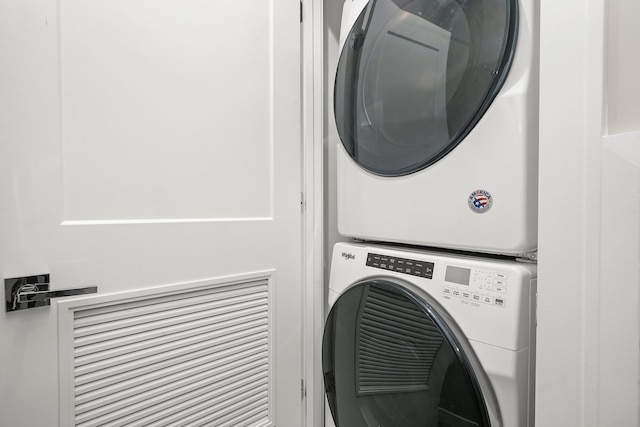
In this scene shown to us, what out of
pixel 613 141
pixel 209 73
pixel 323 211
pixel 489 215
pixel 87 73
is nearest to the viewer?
pixel 613 141

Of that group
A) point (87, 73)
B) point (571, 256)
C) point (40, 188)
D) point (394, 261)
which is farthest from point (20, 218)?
point (571, 256)

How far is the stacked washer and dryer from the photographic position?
0.74m

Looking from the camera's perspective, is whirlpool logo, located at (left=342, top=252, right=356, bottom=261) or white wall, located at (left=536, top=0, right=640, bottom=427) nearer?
white wall, located at (left=536, top=0, right=640, bottom=427)

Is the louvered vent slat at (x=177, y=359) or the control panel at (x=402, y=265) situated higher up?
the control panel at (x=402, y=265)

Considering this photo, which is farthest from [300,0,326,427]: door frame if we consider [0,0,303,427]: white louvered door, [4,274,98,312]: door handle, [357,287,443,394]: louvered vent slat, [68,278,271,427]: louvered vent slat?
[4,274,98,312]: door handle

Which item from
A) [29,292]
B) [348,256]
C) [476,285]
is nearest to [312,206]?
[348,256]

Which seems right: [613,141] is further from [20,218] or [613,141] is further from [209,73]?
[20,218]

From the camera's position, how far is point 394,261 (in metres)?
0.99

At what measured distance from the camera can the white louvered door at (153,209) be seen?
2.71ft

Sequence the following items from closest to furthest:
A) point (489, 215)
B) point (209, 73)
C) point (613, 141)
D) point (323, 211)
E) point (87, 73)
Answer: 1. point (613, 141)
2. point (489, 215)
3. point (87, 73)
4. point (209, 73)
5. point (323, 211)

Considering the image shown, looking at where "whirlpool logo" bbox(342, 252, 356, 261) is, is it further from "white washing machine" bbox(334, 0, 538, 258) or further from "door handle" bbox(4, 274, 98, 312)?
"door handle" bbox(4, 274, 98, 312)

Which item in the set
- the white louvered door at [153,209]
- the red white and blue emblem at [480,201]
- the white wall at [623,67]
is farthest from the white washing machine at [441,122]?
the white louvered door at [153,209]

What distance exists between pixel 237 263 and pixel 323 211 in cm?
46

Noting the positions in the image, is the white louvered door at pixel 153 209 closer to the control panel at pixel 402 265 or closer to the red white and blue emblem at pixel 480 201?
the control panel at pixel 402 265
